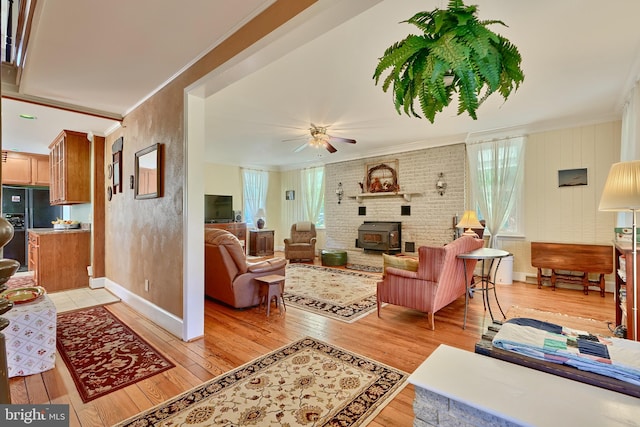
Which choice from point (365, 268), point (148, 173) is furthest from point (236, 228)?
point (148, 173)

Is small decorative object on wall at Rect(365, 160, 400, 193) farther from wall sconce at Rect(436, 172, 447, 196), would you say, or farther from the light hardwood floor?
the light hardwood floor

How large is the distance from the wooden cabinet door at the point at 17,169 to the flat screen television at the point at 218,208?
3.42m

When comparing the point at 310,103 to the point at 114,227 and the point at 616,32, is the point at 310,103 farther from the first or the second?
the point at 114,227

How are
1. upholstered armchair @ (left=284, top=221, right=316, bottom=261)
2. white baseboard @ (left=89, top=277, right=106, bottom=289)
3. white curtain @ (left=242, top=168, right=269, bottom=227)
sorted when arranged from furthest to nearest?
1. white curtain @ (left=242, top=168, right=269, bottom=227)
2. upholstered armchair @ (left=284, top=221, right=316, bottom=261)
3. white baseboard @ (left=89, top=277, right=106, bottom=289)

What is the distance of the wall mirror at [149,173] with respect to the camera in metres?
3.30

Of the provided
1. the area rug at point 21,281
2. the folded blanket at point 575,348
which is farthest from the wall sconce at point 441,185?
the area rug at point 21,281

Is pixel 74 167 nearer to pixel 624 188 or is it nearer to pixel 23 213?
pixel 23 213

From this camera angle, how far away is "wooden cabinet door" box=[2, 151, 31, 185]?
6082 millimetres

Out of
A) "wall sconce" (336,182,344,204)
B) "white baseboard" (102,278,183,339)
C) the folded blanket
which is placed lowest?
"white baseboard" (102,278,183,339)

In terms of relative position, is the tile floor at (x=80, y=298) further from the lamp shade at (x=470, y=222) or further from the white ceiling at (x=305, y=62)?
the lamp shade at (x=470, y=222)

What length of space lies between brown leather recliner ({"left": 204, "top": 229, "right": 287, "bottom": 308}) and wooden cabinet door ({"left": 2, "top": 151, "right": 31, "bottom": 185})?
5.07m

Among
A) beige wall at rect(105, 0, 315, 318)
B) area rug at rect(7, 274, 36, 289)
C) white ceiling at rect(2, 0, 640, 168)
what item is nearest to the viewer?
white ceiling at rect(2, 0, 640, 168)

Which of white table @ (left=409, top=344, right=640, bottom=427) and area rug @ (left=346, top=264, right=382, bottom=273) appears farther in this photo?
area rug @ (left=346, top=264, right=382, bottom=273)

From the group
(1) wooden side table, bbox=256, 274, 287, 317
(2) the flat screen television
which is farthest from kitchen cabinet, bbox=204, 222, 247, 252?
(1) wooden side table, bbox=256, 274, 287, 317
